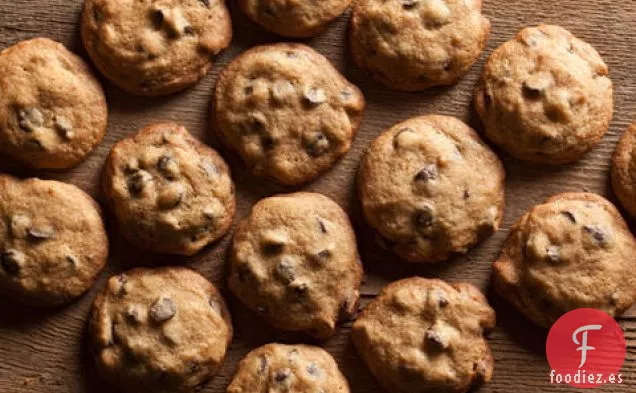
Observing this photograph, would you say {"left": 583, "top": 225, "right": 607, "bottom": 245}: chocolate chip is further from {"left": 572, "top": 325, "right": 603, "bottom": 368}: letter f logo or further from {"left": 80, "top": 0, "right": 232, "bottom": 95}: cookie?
{"left": 80, "top": 0, "right": 232, "bottom": 95}: cookie

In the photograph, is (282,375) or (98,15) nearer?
(282,375)

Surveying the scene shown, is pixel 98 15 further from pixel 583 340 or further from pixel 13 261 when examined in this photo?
pixel 583 340

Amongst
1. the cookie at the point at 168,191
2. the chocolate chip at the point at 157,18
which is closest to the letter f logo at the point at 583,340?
the cookie at the point at 168,191

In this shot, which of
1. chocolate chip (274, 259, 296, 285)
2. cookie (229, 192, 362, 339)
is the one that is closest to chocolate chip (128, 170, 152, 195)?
cookie (229, 192, 362, 339)

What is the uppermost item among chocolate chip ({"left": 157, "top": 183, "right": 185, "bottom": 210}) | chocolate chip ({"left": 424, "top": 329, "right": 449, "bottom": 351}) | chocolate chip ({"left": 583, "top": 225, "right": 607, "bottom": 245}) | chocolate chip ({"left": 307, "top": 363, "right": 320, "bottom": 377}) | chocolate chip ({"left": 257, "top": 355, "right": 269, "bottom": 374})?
chocolate chip ({"left": 583, "top": 225, "right": 607, "bottom": 245})

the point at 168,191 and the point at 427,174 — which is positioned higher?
the point at 427,174

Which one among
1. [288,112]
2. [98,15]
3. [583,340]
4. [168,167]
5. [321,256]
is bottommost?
[583,340]

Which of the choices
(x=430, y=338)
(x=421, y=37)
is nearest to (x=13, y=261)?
(x=430, y=338)
